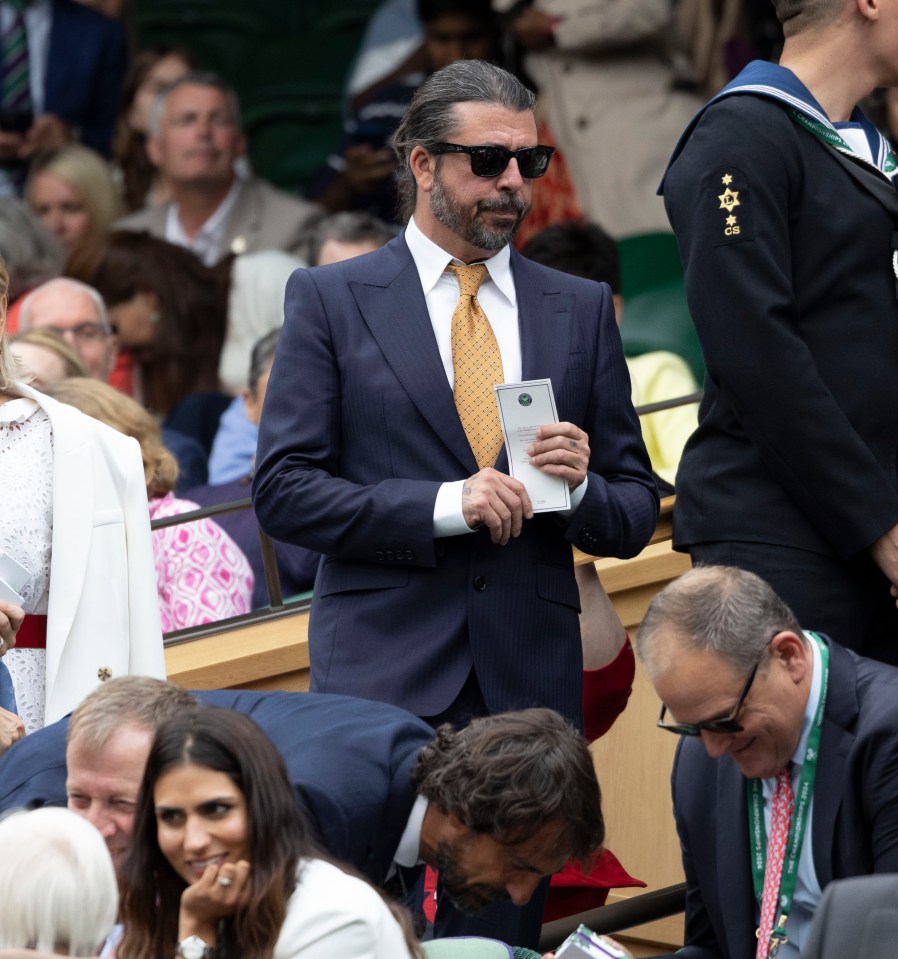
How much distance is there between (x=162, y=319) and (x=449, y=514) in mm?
3383

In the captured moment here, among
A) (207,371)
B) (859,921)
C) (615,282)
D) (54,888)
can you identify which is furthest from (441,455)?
(207,371)

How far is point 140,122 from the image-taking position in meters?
8.40

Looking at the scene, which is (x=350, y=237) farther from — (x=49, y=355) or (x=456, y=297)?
(x=456, y=297)

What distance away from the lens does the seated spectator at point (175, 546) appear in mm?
5355

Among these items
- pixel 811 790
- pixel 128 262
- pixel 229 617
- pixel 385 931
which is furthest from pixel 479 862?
pixel 128 262

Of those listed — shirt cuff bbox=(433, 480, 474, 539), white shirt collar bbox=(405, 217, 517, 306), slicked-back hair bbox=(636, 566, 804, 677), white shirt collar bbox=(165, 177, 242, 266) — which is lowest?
slicked-back hair bbox=(636, 566, 804, 677)

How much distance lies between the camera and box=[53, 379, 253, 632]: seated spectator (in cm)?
536

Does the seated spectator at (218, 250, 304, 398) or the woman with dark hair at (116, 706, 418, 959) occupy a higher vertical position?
the seated spectator at (218, 250, 304, 398)

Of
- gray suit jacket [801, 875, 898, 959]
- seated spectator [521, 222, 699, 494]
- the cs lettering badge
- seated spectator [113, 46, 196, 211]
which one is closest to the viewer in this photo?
gray suit jacket [801, 875, 898, 959]

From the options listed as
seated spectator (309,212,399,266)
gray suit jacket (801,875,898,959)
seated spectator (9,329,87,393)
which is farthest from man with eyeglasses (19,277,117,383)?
A: gray suit jacket (801,875,898,959)

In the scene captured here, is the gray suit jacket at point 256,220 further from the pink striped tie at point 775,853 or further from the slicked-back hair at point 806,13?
the pink striped tie at point 775,853

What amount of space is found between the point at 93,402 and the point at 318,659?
1593 mm

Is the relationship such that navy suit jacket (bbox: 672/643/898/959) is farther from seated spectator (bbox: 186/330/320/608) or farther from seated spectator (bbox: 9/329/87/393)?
seated spectator (bbox: 9/329/87/393)

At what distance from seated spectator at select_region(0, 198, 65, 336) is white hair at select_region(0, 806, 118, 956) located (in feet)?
13.5
